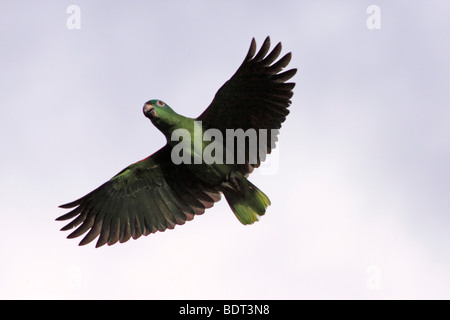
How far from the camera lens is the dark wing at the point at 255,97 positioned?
33.5 feet

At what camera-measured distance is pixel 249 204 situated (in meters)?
10.7

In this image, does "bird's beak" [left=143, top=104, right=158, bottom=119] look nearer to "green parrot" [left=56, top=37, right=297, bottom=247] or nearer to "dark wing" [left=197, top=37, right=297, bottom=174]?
"green parrot" [left=56, top=37, right=297, bottom=247]

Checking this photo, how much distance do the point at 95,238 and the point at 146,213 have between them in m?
0.96

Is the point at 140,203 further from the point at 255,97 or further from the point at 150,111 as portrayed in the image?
the point at 255,97

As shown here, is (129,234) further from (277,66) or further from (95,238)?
(277,66)

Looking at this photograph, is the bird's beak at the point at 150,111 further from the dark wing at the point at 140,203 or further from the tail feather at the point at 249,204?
the tail feather at the point at 249,204

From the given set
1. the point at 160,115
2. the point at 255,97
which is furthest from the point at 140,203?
the point at 255,97

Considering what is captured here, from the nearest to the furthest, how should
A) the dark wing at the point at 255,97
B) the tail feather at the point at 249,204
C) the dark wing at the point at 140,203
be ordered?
1. the dark wing at the point at 255,97
2. the tail feather at the point at 249,204
3. the dark wing at the point at 140,203

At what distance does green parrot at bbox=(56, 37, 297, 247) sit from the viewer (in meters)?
10.3

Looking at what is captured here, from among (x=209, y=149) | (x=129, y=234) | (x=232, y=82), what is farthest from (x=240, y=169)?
(x=129, y=234)

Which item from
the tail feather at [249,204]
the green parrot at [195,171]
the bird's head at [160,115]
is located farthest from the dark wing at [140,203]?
the bird's head at [160,115]

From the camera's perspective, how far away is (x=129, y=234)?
1144 centimetres

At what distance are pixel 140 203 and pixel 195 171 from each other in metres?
1.41

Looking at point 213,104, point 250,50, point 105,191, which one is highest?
point 250,50
